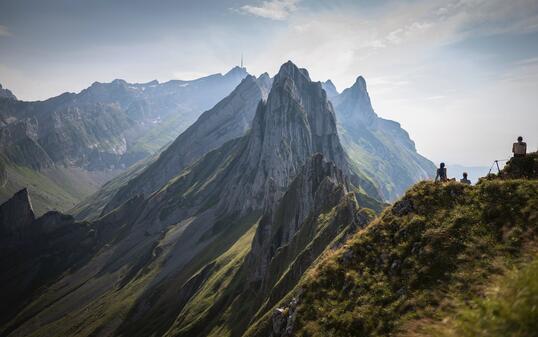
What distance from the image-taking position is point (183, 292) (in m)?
148

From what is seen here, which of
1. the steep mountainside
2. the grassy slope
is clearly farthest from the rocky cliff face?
the grassy slope

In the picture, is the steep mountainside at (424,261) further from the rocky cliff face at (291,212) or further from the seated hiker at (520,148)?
the rocky cliff face at (291,212)

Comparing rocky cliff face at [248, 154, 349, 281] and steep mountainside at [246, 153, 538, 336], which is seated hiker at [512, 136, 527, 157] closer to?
steep mountainside at [246, 153, 538, 336]

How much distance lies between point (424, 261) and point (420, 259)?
0.34 metres

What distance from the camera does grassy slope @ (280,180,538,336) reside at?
2092 cm

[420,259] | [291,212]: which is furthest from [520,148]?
[291,212]

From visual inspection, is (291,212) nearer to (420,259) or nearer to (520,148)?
(520,148)

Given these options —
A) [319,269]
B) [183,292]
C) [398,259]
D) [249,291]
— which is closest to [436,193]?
[398,259]

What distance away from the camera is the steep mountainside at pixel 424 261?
20.4 meters

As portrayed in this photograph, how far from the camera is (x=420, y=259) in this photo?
23625 millimetres

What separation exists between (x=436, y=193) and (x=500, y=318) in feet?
50.9

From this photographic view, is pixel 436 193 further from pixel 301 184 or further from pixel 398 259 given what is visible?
pixel 301 184

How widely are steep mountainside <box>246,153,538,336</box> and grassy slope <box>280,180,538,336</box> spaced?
52mm

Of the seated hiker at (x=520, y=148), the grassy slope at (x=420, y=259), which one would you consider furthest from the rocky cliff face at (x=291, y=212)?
the grassy slope at (x=420, y=259)
